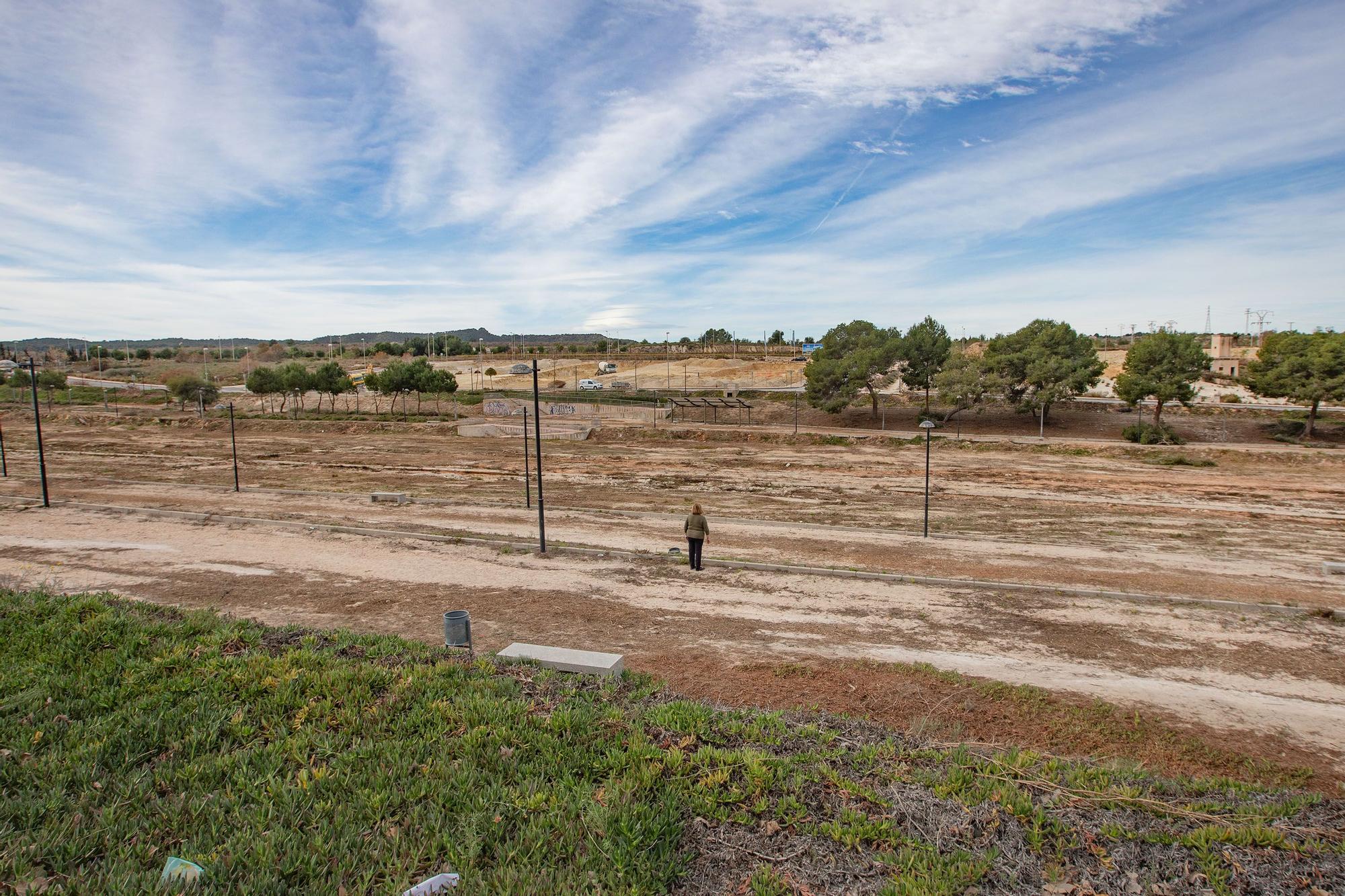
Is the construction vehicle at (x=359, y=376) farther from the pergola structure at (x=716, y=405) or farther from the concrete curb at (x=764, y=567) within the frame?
the concrete curb at (x=764, y=567)

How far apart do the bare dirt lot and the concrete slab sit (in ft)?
5.52

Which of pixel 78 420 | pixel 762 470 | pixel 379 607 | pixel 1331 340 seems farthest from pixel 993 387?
pixel 78 420

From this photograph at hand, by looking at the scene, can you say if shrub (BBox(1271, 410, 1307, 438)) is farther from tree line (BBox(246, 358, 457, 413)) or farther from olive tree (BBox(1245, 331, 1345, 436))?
tree line (BBox(246, 358, 457, 413))

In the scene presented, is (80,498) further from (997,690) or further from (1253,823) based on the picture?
(1253,823)

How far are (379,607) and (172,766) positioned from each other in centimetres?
852

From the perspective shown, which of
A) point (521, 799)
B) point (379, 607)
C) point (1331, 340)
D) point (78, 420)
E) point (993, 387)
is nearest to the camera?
point (521, 799)

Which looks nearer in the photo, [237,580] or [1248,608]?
[1248,608]

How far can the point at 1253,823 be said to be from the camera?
19.0ft

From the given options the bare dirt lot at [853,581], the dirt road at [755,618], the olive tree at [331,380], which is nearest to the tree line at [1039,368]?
the bare dirt lot at [853,581]

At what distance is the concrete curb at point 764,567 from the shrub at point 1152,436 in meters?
36.4

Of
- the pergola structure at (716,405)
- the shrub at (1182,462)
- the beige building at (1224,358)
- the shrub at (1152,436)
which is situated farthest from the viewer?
the beige building at (1224,358)

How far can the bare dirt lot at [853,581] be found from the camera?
33.9 feet

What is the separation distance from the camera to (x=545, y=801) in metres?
5.69

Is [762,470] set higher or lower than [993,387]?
lower
